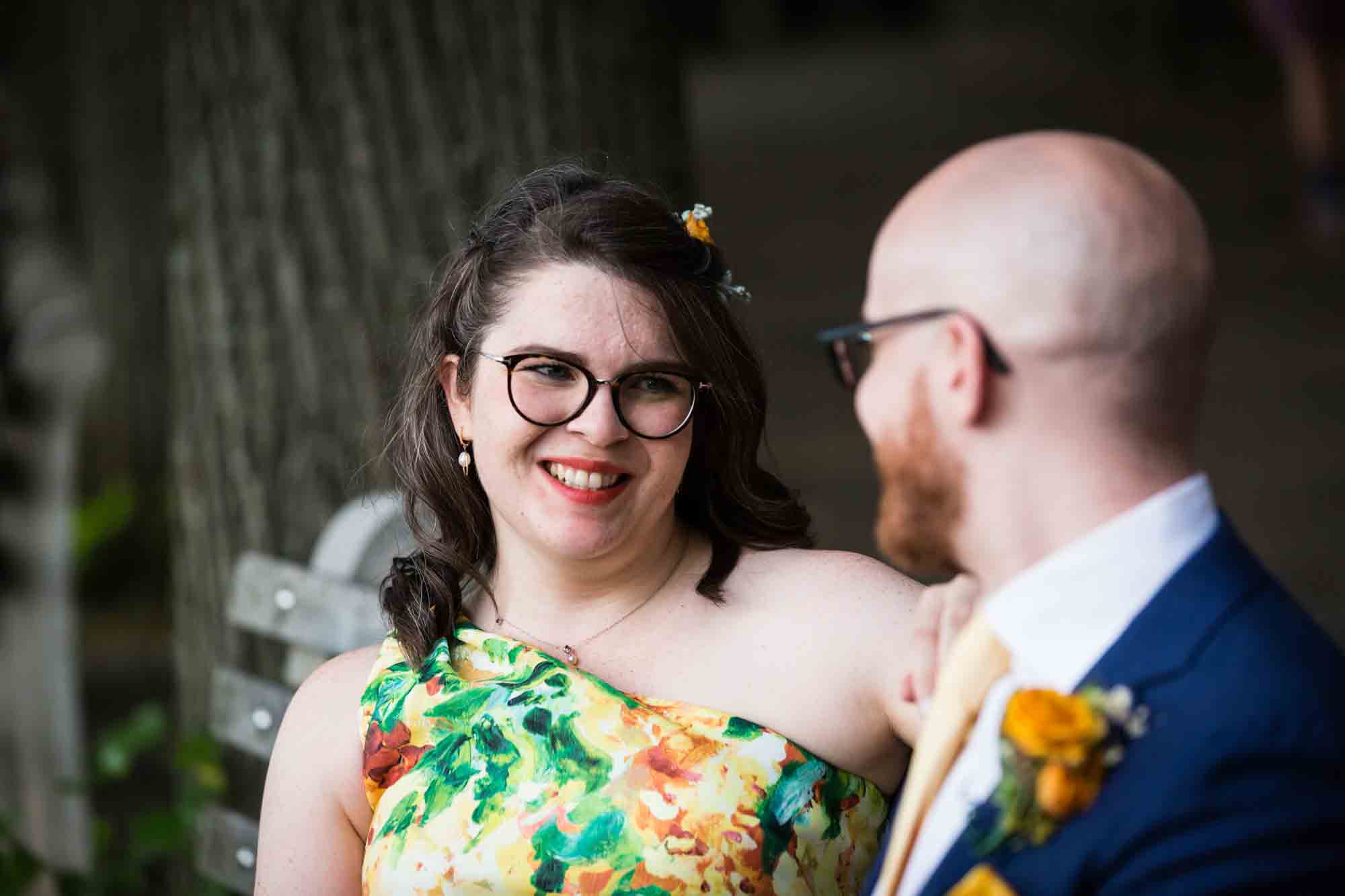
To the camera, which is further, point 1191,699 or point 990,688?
point 990,688

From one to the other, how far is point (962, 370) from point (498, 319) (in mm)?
910

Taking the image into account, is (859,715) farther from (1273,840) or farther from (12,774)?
(12,774)

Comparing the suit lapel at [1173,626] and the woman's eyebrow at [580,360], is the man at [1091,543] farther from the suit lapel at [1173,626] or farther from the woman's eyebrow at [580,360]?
the woman's eyebrow at [580,360]

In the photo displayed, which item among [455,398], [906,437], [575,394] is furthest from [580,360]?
[906,437]

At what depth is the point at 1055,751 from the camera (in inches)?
56.8

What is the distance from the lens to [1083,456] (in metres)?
1.51

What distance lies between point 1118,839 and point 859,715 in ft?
→ 2.15

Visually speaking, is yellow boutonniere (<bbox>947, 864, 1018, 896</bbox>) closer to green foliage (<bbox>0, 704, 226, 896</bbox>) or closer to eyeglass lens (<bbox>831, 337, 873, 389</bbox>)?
eyeglass lens (<bbox>831, 337, 873, 389</bbox>)

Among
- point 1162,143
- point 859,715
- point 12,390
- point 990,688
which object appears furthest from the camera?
point 1162,143

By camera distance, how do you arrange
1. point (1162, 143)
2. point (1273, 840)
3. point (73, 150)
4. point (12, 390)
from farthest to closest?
point (1162, 143) → point (73, 150) → point (12, 390) → point (1273, 840)

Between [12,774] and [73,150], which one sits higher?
[73,150]

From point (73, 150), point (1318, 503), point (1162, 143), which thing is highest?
point (73, 150)

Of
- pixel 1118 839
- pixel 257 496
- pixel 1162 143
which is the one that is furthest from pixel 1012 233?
pixel 1162 143

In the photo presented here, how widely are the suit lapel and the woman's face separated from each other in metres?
0.80
